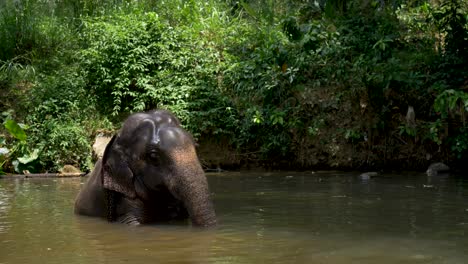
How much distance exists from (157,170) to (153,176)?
0.27ft

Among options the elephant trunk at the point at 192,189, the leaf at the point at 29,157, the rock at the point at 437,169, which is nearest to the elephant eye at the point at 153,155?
the elephant trunk at the point at 192,189

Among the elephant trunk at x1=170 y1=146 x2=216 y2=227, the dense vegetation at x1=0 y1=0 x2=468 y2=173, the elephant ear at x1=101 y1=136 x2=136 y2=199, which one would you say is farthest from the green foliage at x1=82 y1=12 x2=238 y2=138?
the elephant trunk at x1=170 y1=146 x2=216 y2=227

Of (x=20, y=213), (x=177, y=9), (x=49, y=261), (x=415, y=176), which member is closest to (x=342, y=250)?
(x=49, y=261)

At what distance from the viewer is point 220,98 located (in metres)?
13.6

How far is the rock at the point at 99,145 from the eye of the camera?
1284 centimetres

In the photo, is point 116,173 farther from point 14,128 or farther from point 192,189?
point 14,128

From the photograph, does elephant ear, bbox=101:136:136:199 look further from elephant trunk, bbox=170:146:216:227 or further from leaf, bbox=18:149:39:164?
leaf, bbox=18:149:39:164

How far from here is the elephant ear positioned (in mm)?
6426

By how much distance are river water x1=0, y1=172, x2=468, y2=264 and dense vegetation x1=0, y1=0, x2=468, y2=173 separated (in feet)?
9.55

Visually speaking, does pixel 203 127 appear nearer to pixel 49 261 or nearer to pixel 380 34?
pixel 380 34

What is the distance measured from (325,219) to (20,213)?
3.29 meters

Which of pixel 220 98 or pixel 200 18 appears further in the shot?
pixel 200 18

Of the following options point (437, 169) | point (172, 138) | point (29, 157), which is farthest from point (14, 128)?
point (437, 169)

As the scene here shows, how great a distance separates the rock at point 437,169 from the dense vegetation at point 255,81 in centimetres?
42
